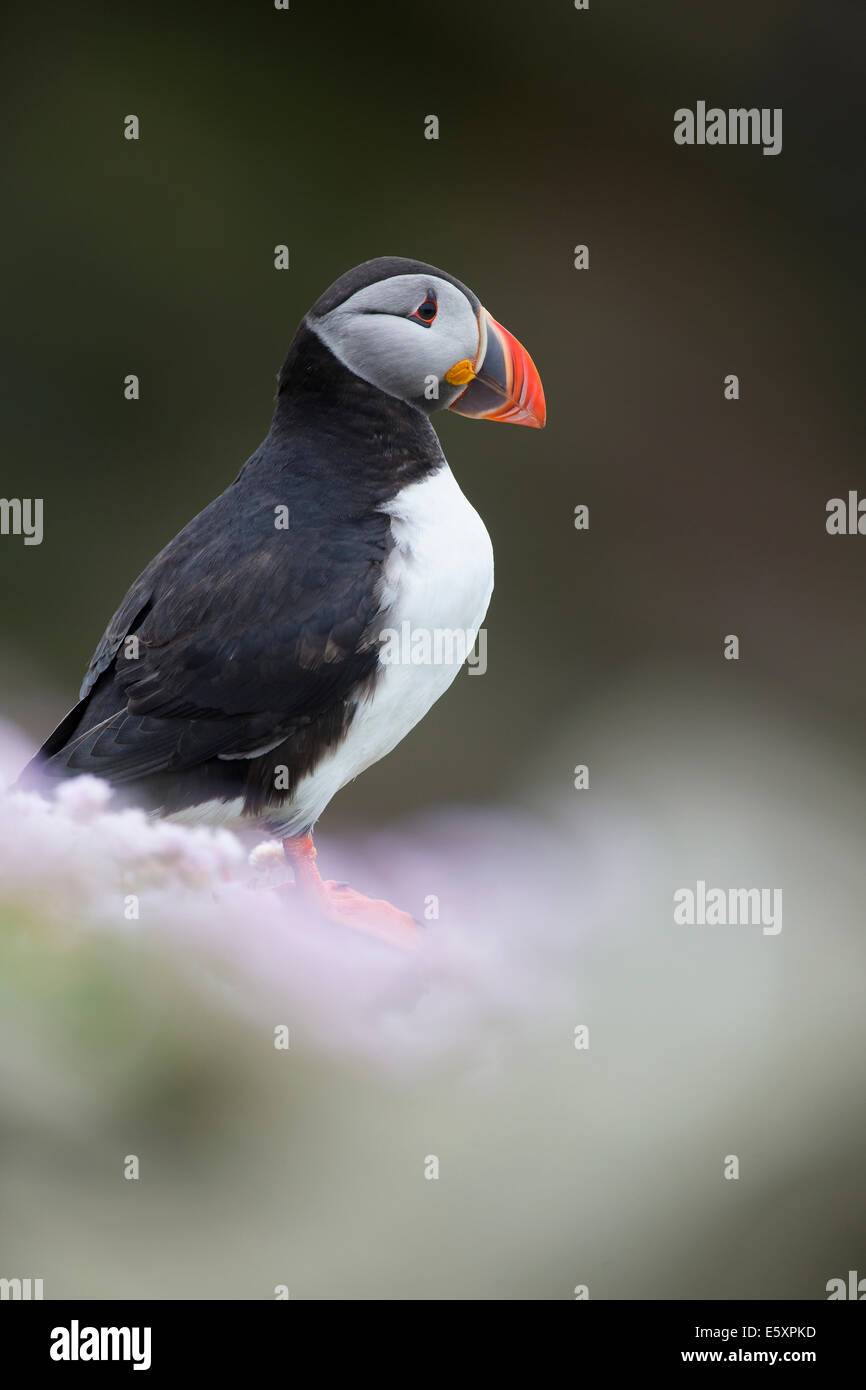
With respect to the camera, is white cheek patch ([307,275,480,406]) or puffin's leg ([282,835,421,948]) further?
puffin's leg ([282,835,421,948])

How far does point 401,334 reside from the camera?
1967mm

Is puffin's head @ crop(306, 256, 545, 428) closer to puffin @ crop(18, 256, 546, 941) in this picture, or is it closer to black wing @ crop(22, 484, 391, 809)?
puffin @ crop(18, 256, 546, 941)

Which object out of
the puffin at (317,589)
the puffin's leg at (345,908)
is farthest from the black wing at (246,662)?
the puffin's leg at (345,908)

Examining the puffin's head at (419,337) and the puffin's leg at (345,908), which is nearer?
the puffin's head at (419,337)

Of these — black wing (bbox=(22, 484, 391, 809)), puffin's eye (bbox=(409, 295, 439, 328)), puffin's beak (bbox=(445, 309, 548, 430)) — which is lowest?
black wing (bbox=(22, 484, 391, 809))

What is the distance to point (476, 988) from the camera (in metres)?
2.17

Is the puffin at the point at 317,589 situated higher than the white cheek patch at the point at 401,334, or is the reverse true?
the white cheek patch at the point at 401,334

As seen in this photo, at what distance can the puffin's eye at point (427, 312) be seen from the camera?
6.45 feet

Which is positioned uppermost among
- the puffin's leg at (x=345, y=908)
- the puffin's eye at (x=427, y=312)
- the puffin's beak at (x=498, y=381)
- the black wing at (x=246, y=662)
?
the puffin's eye at (x=427, y=312)

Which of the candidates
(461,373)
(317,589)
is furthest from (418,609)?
(461,373)

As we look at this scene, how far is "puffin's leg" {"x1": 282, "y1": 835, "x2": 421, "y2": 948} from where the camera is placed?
212 cm

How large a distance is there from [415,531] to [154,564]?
14.7 inches

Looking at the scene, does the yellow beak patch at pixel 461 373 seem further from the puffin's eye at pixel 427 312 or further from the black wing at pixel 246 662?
the black wing at pixel 246 662

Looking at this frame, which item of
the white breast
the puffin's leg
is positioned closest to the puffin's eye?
the white breast
